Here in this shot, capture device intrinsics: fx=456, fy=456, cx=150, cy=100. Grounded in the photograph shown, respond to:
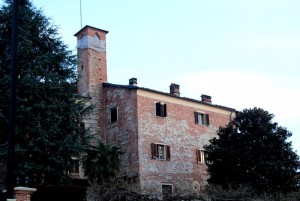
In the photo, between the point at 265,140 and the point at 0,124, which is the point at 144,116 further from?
the point at 0,124

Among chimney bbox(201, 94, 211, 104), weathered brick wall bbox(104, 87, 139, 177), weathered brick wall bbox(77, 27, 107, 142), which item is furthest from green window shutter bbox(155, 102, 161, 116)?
chimney bbox(201, 94, 211, 104)

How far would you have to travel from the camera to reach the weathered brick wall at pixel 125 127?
1156 inches

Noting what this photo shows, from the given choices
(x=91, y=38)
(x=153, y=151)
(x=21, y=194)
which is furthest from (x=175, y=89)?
(x=21, y=194)

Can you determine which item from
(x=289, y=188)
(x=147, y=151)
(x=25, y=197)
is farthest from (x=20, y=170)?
(x=289, y=188)

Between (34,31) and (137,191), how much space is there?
889 centimetres

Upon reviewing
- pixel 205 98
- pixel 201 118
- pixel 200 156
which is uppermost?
pixel 205 98

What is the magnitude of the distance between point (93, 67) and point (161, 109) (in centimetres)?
→ 592

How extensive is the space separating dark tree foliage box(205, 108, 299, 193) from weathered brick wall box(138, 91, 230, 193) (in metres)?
4.46

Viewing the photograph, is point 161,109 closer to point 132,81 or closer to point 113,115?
point 132,81

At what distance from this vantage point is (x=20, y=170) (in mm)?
18344

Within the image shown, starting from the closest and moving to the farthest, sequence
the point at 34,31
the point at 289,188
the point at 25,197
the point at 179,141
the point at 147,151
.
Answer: the point at 25,197 → the point at 34,31 → the point at 289,188 → the point at 147,151 → the point at 179,141

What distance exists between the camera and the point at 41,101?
782 inches

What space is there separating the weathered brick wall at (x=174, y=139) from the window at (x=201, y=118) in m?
0.30

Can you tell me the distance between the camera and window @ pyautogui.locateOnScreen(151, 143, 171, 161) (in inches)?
1175
